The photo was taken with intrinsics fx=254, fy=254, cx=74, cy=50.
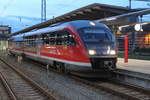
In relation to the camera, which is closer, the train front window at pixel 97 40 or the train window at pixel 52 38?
the train front window at pixel 97 40

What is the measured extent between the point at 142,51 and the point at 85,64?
16243 mm

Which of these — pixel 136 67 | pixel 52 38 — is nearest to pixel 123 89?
pixel 136 67

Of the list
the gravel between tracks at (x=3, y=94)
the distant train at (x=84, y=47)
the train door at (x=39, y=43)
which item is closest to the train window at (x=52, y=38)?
the distant train at (x=84, y=47)

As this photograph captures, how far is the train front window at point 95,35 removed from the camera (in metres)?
11.5

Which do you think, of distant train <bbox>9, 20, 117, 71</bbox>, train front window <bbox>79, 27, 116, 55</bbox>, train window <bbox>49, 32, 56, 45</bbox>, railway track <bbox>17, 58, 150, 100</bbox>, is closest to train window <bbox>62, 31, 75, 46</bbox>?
distant train <bbox>9, 20, 117, 71</bbox>

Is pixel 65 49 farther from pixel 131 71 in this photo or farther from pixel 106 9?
pixel 106 9

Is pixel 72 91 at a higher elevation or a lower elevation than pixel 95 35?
lower

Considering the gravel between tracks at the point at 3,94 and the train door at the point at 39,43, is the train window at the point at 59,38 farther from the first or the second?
the gravel between tracks at the point at 3,94

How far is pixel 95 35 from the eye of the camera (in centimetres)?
1180

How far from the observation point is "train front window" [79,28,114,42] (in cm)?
1153

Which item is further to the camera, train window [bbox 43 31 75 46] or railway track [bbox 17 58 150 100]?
train window [bbox 43 31 75 46]

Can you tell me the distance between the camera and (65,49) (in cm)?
1246

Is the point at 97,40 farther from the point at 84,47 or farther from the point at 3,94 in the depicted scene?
the point at 3,94

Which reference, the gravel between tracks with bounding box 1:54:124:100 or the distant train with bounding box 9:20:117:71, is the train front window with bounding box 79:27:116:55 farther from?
the gravel between tracks with bounding box 1:54:124:100
